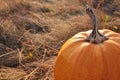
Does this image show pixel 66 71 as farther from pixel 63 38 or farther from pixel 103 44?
pixel 63 38

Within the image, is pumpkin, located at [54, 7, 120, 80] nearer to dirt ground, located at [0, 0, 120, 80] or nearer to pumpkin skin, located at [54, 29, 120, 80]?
pumpkin skin, located at [54, 29, 120, 80]

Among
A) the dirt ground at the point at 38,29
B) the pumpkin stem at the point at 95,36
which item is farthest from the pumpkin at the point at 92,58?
the dirt ground at the point at 38,29

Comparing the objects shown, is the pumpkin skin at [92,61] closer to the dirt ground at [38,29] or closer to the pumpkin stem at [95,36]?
the pumpkin stem at [95,36]

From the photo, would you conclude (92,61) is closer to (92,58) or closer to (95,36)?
(92,58)

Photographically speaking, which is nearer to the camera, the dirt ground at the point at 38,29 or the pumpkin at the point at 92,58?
the pumpkin at the point at 92,58

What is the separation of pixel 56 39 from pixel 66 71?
1670 mm

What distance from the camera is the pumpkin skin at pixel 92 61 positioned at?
5.81 ft

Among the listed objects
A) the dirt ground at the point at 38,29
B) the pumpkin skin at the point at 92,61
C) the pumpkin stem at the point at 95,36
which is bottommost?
the dirt ground at the point at 38,29

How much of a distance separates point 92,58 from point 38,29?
224 cm

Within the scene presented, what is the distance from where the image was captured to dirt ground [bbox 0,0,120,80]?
2898 millimetres

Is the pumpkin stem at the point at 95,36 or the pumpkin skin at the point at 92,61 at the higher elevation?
the pumpkin stem at the point at 95,36

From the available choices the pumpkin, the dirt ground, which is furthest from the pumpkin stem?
the dirt ground

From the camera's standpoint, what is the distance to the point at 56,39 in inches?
139

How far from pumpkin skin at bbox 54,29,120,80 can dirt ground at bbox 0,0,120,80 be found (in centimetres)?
76
